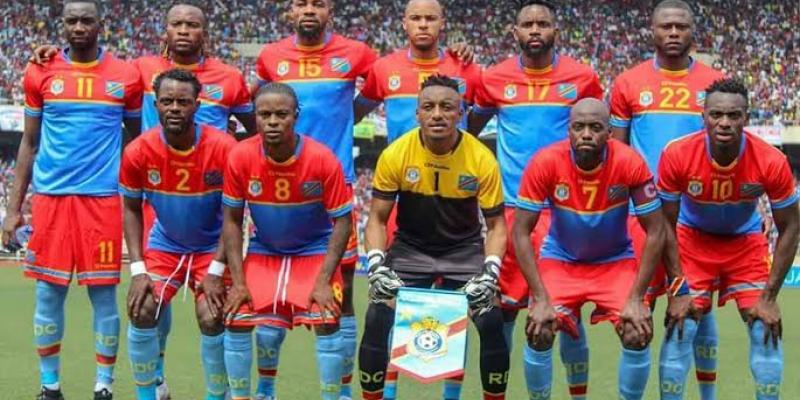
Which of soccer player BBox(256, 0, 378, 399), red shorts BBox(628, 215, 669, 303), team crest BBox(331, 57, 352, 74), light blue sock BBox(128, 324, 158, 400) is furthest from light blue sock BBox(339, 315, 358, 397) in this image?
red shorts BBox(628, 215, 669, 303)

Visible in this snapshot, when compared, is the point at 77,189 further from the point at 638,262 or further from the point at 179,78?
the point at 638,262

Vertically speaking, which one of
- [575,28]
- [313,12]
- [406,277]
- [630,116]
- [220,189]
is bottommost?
[406,277]

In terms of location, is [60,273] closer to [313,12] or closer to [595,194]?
[313,12]

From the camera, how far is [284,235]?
665 cm

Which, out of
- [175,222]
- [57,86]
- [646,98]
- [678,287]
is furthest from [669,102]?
[57,86]

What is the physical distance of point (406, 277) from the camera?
6547 mm

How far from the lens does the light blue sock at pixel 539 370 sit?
650 cm

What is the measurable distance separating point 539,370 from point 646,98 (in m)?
1.85

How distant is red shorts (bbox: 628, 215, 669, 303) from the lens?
22.1 feet

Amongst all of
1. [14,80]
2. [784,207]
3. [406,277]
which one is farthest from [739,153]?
[14,80]

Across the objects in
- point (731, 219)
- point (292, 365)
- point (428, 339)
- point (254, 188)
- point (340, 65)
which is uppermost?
point (340, 65)

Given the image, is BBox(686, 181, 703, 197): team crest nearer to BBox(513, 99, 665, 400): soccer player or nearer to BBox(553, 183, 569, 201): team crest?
BBox(513, 99, 665, 400): soccer player

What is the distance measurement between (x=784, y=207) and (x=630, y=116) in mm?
1222

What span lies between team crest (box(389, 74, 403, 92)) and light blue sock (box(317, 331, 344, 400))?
5.97 feet
